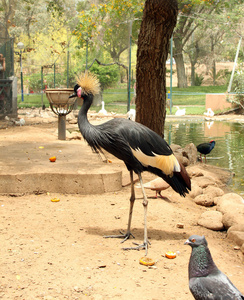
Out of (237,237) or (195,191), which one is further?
(195,191)

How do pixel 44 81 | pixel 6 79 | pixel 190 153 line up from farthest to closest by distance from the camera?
pixel 44 81 < pixel 6 79 < pixel 190 153

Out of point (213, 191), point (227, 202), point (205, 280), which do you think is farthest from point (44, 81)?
point (205, 280)

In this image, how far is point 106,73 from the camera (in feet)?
83.7

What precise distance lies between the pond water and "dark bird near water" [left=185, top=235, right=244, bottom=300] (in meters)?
4.74

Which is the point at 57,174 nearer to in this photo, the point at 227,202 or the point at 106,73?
the point at 227,202

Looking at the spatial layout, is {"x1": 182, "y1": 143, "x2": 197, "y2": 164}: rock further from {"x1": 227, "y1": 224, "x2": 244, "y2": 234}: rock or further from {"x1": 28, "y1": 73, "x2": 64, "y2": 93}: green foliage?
{"x1": 28, "y1": 73, "x2": 64, "y2": 93}: green foliage

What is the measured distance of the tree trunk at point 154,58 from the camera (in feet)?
→ 23.9

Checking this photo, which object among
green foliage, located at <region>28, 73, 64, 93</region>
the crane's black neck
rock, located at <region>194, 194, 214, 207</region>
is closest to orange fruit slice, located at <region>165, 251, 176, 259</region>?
the crane's black neck

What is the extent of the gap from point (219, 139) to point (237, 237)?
871 cm

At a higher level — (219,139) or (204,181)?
(219,139)

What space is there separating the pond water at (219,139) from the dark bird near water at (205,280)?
4744 millimetres

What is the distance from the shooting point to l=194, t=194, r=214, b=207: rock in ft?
21.7

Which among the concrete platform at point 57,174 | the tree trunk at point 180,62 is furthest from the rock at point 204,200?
the tree trunk at point 180,62

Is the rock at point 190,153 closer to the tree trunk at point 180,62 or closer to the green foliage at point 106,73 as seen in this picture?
the green foliage at point 106,73
